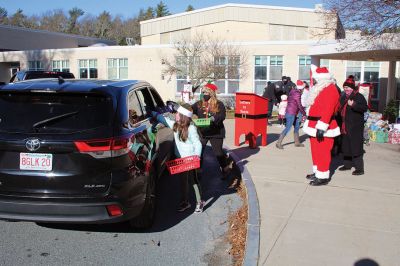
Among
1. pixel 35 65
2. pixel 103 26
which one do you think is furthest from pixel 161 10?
pixel 35 65

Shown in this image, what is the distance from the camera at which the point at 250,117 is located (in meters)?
10.3

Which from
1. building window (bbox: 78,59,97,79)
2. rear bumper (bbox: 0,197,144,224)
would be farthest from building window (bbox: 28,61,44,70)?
rear bumper (bbox: 0,197,144,224)

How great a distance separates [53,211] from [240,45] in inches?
930

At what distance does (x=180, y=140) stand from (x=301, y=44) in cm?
2071

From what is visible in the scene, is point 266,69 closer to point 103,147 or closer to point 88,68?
point 88,68

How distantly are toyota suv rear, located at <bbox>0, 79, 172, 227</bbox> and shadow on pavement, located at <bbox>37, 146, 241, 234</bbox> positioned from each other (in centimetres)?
87

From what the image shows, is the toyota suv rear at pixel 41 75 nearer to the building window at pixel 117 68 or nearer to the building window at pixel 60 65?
the building window at pixel 117 68

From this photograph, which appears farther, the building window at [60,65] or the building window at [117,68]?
the building window at [60,65]

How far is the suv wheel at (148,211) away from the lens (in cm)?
494

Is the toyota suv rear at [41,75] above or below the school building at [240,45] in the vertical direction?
below

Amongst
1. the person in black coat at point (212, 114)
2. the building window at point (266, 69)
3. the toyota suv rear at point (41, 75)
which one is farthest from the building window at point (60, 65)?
the person in black coat at point (212, 114)

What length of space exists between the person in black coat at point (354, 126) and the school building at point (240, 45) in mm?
4843

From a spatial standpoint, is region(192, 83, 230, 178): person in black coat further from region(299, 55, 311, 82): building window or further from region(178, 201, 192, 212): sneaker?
region(299, 55, 311, 82): building window

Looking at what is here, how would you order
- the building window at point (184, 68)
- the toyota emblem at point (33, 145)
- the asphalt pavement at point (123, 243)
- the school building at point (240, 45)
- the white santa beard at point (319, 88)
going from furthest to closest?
the building window at point (184, 68) < the school building at point (240, 45) < the white santa beard at point (319, 88) < the asphalt pavement at point (123, 243) < the toyota emblem at point (33, 145)
